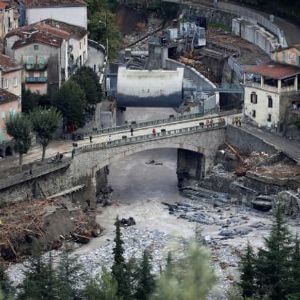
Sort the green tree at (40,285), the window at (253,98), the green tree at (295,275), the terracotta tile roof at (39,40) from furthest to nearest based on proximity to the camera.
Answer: the terracotta tile roof at (39,40)
the window at (253,98)
the green tree at (295,275)
the green tree at (40,285)

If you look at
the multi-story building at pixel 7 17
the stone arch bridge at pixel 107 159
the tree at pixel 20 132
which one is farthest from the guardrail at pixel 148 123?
the multi-story building at pixel 7 17

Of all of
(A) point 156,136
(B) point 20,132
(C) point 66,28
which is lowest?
(A) point 156,136

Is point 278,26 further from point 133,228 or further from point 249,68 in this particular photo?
point 133,228

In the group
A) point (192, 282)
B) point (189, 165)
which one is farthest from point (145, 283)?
point (189, 165)

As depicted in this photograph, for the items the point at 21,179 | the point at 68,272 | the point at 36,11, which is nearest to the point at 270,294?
the point at 68,272

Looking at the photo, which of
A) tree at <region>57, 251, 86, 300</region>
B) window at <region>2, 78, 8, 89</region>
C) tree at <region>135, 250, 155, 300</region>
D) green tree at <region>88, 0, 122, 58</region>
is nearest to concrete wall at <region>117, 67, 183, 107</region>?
window at <region>2, 78, 8, 89</region>

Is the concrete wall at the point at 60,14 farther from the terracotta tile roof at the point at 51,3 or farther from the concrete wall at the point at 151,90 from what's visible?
the concrete wall at the point at 151,90

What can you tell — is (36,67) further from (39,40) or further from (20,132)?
(20,132)
